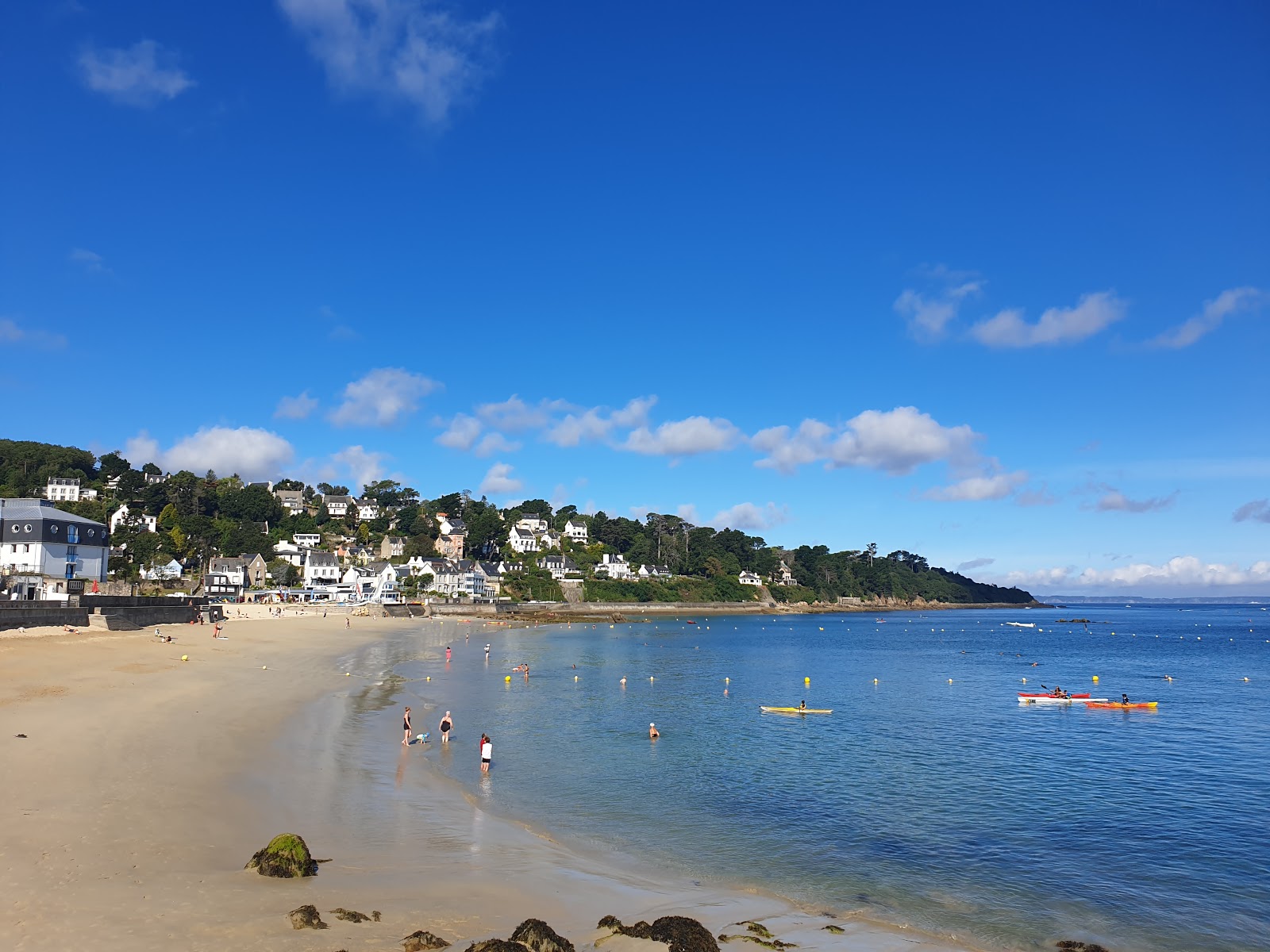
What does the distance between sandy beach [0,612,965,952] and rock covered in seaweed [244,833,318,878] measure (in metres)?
0.19

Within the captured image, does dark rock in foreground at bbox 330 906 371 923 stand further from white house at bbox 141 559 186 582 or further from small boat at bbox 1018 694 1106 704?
white house at bbox 141 559 186 582

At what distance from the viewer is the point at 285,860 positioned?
1389 cm

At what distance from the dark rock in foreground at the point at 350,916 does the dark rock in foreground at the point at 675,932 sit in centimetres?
377

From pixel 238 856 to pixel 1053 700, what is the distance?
47.2 m

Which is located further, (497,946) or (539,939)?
(539,939)

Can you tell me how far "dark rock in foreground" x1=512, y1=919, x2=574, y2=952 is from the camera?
11219mm

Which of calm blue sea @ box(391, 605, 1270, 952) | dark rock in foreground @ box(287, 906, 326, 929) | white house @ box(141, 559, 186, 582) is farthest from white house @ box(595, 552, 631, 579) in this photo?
dark rock in foreground @ box(287, 906, 326, 929)

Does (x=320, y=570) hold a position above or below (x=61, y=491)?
below

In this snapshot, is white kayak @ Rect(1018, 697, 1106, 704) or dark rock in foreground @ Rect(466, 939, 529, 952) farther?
white kayak @ Rect(1018, 697, 1106, 704)

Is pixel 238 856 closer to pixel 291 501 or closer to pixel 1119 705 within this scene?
pixel 1119 705

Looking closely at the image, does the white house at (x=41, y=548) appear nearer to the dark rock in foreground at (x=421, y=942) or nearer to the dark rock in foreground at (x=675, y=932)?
the dark rock in foreground at (x=421, y=942)

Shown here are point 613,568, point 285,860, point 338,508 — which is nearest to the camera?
point 285,860

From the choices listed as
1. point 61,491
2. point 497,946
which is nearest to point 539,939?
point 497,946

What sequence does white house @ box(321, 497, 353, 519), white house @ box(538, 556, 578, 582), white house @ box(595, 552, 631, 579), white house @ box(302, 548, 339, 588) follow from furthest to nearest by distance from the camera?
white house @ box(321, 497, 353, 519) → white house @ box(595, 552, 631, 579) → white house @ box(538, 556, 578, 582) → white house @ box(302, 548, 339, 588)
